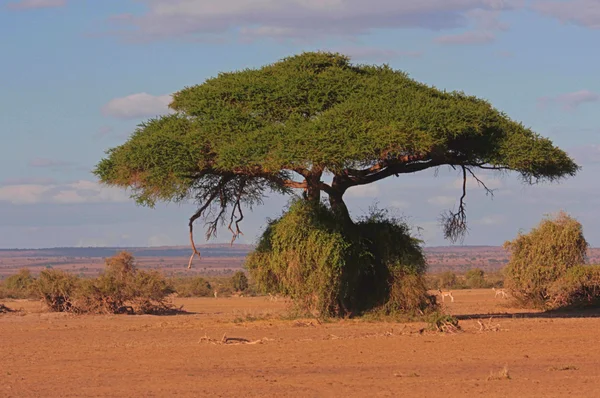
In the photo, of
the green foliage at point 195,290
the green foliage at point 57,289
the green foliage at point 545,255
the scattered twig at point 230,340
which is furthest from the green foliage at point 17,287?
the scattered twig at point 230,340

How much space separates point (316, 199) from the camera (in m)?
27.5


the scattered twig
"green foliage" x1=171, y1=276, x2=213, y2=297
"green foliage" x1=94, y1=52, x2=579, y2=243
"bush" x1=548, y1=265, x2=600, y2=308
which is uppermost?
"green foliage" x1=94, y1=52, x2=579, y2=243

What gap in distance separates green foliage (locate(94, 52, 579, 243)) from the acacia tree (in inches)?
1.2

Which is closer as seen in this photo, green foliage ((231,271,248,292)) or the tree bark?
the tree bark

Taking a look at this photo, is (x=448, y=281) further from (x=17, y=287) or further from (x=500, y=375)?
(x=500, y=375)

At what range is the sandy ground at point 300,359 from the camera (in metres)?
15.4

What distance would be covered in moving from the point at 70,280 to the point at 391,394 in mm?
23340

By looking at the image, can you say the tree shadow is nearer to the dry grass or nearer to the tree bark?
the tree bark

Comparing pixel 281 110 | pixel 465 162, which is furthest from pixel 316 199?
pixel 465 162

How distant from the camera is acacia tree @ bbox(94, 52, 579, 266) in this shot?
25016 mm

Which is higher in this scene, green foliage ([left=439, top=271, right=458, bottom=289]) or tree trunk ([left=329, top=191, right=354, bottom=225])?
tree trunk ([left=329, top=191, right=354, bottom=225])

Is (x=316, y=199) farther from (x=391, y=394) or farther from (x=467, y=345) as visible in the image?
(x=391, y=394)

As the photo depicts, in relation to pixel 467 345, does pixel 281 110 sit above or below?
above

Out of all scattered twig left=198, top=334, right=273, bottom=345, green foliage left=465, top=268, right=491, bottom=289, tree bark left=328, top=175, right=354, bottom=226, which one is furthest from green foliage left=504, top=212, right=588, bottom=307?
green foliage left=465, top=268, right=491, bottom=289
